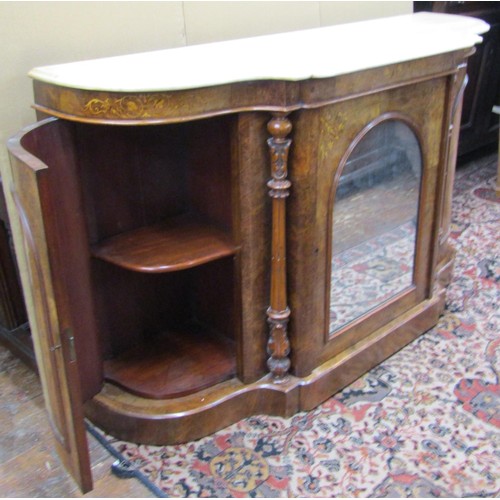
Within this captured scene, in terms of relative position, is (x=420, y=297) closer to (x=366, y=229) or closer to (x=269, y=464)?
(x=366, y=229)

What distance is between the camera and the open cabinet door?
931mm

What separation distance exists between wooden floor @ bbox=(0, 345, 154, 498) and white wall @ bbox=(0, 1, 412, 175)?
0.64 metres

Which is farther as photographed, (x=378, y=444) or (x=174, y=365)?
(x=174, y=365)

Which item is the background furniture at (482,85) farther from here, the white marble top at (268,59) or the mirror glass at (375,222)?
the mirror glass at (375,222)

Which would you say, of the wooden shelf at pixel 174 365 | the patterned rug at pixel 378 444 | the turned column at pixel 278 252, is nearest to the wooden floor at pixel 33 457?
the patterned rug at pixel 378 444

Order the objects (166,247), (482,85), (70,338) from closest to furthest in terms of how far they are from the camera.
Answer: (70,338) < (166,247) < (482,85)

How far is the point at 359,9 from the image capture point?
193 cm

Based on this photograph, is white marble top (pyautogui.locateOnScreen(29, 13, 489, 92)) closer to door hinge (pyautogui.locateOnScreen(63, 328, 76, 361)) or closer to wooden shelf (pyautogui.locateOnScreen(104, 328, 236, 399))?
door hinge (pyautogui.locateOnScreen(63, 328, 76, 361))

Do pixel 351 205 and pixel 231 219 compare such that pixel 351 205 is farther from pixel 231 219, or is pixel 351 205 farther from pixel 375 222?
pixel 231 219

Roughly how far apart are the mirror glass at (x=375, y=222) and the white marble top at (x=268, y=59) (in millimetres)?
187

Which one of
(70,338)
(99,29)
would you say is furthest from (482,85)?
(70,338)

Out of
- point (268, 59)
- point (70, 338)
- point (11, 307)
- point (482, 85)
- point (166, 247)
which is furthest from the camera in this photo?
point (482, 85)

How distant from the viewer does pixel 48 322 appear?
1021 mm

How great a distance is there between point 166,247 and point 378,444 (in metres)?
0.65
